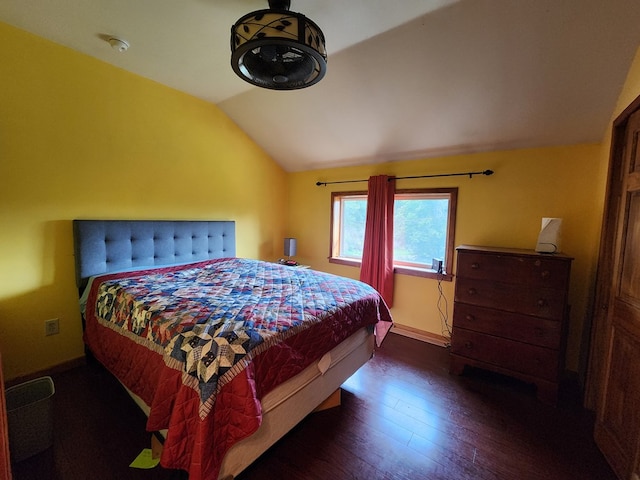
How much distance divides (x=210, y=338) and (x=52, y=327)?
1946 mm

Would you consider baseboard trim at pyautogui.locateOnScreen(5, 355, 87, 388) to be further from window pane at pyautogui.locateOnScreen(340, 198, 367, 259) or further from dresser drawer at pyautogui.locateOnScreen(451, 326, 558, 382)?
dresser drawer at pyautogui.locateOnScreen(451, 326, 558, 382)

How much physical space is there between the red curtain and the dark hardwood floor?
3.72 feet

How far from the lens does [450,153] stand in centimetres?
280

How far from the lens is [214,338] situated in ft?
3.91

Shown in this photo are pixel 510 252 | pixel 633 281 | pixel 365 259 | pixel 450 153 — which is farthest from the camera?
pixel 365 259

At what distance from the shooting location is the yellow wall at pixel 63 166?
6.36 ft

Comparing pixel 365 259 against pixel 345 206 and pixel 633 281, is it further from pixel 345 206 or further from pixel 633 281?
pixel 633 281

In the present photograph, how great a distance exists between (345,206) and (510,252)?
2.11 meters

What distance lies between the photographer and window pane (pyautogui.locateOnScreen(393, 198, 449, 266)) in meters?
2.98

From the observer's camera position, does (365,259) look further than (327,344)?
Yes

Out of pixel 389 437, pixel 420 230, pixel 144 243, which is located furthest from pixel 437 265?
pixel 144 243

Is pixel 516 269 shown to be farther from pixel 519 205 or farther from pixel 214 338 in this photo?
pixel 214 338

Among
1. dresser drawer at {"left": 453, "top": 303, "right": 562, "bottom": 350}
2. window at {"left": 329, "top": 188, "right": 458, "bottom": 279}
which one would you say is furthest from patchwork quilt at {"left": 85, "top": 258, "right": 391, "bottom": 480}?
window at {"left": 329, "top": 188, "right": 458, "bottom": 279}

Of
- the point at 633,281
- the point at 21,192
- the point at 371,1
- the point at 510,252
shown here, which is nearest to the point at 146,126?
the point at 21,192
